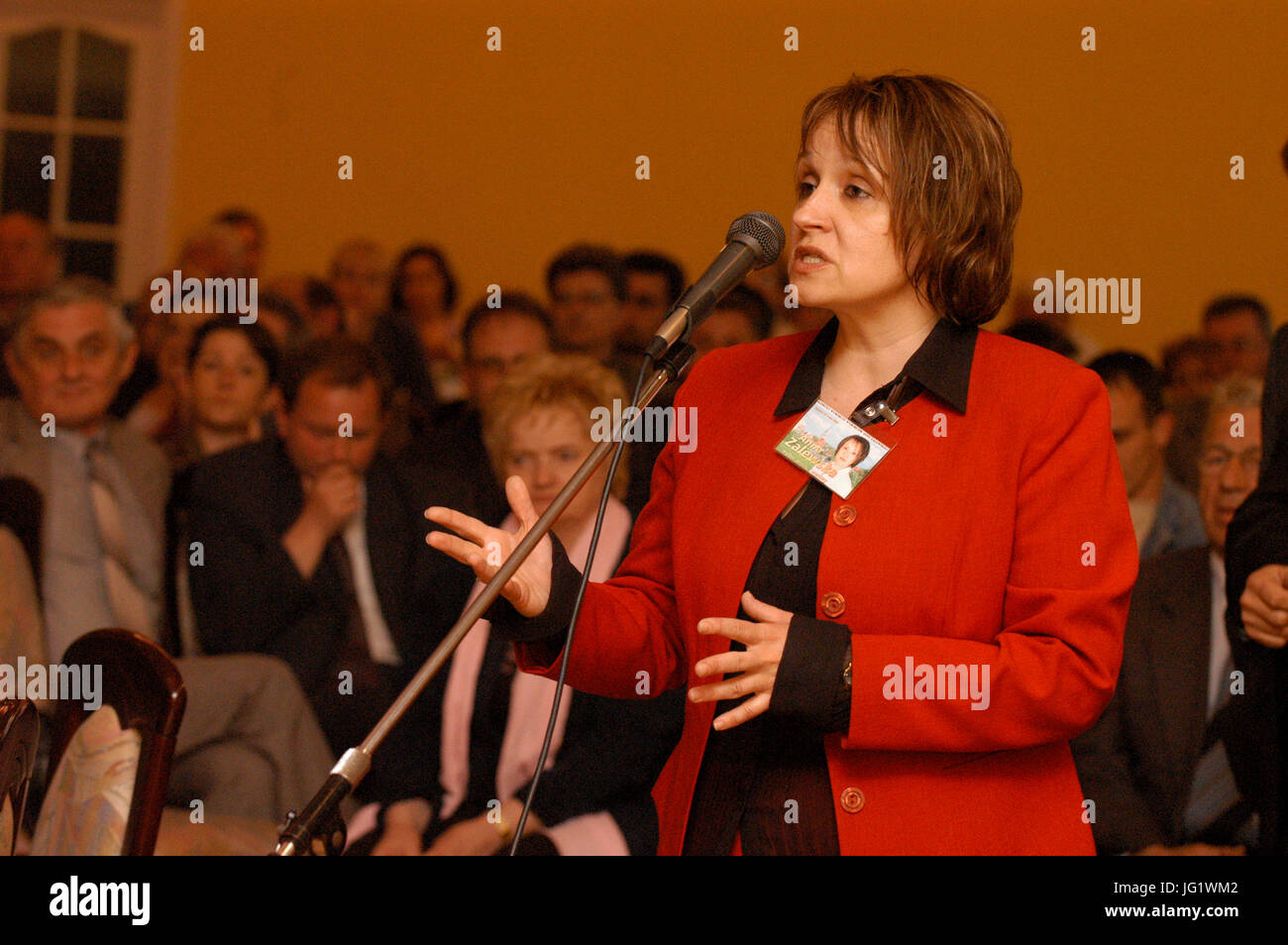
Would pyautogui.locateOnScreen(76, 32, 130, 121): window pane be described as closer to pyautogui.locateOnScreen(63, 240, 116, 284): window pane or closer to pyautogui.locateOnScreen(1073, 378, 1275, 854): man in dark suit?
pyautogui.locateOnScreen(63, 240, 116, 284): window pane

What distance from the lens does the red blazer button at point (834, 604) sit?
143 centimetres

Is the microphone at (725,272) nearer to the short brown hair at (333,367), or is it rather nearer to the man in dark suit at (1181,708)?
the man in dark suit at (1181,708)

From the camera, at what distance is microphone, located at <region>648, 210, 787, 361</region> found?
1.32m

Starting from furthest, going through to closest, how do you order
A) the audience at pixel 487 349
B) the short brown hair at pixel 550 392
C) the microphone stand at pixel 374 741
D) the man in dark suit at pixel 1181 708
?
the audience at pixel 487 349 < the short brown hair at pixel 550 392 < the man in dark suit at pixel 1181 708 < the microphone stand at pixel 374 741

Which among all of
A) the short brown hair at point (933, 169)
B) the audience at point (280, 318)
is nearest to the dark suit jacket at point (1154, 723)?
the short brown hair at point (933, 169)

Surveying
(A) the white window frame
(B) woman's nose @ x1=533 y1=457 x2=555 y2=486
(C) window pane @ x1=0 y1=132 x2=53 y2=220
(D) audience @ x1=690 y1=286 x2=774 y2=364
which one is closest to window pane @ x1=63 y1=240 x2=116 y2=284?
(A) the white window frame

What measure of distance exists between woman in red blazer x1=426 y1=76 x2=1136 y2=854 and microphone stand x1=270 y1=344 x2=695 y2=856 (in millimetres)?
138

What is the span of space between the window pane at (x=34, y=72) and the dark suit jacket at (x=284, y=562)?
4.12 m

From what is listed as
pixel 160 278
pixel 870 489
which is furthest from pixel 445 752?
pixel 160 278

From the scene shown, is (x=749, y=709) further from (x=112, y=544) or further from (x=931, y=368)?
(x=112, y=544)

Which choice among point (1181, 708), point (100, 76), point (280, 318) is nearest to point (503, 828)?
point (1181, 708)
